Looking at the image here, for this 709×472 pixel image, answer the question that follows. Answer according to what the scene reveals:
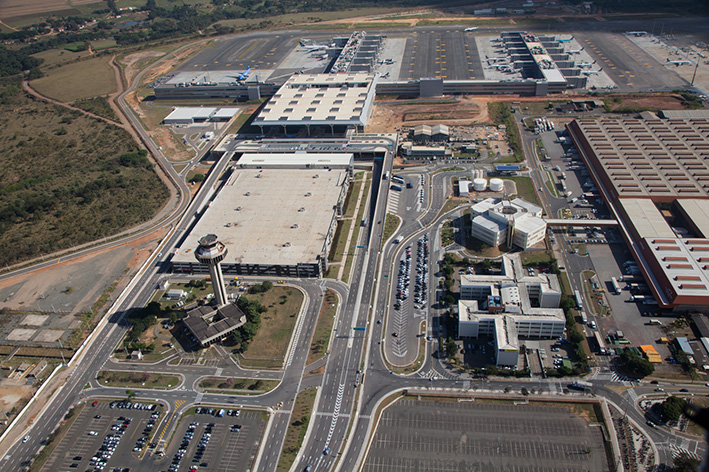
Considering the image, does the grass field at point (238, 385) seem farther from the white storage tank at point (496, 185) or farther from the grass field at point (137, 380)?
the white storage tank at point (496, 185)

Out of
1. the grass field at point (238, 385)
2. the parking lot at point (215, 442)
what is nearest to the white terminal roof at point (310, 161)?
the grass field at point (238, 385)

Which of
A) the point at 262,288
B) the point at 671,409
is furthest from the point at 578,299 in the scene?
the point at 262,288

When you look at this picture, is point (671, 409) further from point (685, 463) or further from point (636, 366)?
point (636, 366)

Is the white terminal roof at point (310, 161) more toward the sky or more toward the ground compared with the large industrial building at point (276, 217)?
more toward the sky

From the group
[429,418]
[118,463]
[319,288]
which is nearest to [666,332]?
[429,418]

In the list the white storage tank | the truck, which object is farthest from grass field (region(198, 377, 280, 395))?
the white storage tank
